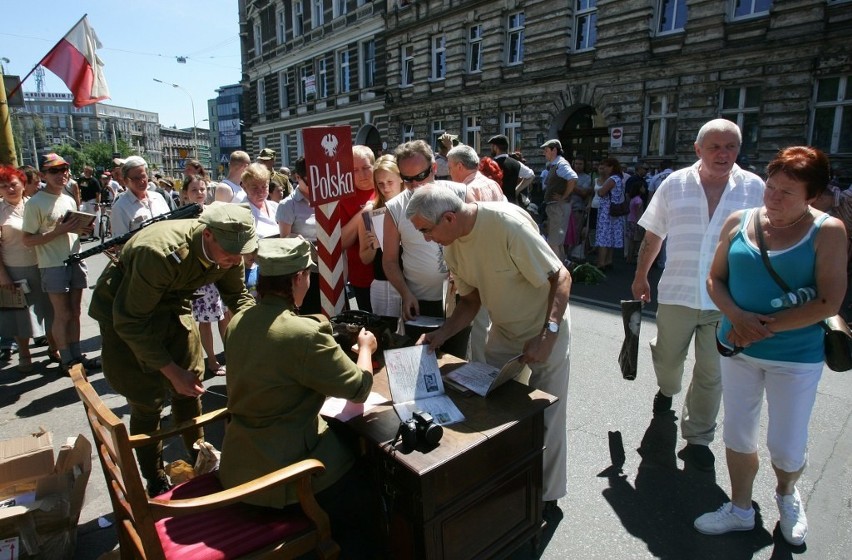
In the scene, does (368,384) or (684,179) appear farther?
(684,179)

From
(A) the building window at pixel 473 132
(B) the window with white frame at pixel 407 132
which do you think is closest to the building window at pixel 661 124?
(A) the building window at pixel 473 132

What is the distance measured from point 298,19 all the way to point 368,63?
9155 millimetres

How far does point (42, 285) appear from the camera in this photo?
484cm

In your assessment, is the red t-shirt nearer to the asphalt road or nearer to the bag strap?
the asphalt road

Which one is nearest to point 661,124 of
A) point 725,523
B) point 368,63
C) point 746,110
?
point 746,110

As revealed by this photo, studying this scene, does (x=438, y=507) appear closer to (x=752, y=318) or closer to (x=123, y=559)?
(x=123, y=559)

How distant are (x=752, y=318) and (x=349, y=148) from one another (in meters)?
2.95

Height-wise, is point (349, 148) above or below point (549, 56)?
below

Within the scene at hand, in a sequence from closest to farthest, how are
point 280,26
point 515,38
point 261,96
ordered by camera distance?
point 515,38
point 280,26
point 261,96

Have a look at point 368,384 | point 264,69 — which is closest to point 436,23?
point 264,69

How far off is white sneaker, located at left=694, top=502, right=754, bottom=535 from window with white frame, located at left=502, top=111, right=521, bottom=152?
17060 mm

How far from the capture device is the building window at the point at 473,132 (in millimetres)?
20330

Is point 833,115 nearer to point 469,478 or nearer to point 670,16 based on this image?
point 670,16

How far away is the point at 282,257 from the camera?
6.59 ft
